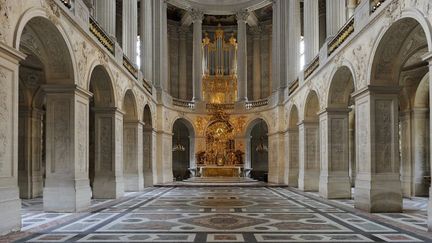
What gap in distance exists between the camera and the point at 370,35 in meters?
13.7

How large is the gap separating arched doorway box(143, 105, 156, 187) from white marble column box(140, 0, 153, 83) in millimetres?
2193

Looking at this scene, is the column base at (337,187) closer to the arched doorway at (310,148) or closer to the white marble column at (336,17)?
the arched doorway at (310,148)

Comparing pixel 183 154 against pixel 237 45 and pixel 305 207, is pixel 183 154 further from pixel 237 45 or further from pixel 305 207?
pixel 305 207

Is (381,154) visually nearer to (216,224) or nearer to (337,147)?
(337,147)

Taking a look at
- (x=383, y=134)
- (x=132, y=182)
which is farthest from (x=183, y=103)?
(x=383, y=134)

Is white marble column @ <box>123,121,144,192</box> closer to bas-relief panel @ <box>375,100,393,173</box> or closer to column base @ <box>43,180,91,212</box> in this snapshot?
column base @ <box>43,180,91,212</box>

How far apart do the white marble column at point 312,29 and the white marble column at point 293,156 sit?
5.13 metres

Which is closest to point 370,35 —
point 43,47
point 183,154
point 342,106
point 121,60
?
point 342,106

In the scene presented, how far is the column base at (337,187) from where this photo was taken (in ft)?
61.2

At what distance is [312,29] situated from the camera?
23.6m

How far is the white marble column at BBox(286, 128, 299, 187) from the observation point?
27.1 meters

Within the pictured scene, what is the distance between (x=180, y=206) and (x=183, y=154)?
22914mm

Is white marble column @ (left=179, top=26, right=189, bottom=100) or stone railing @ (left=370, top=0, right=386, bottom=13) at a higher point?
white marble column @ (left=179, top=26, right=189, bottom=100)

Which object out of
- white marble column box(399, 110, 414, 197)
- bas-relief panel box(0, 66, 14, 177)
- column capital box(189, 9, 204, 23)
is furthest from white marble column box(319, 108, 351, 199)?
column capital box(189, 9, 204, 23)
